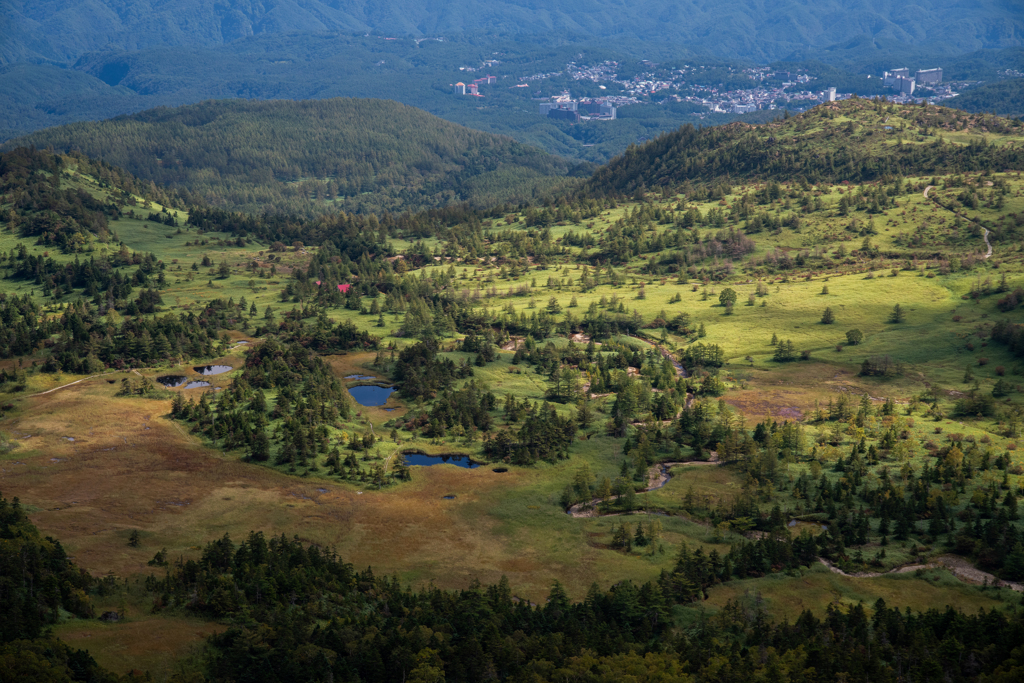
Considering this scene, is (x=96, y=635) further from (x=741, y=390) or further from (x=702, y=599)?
(x=741, y=390)

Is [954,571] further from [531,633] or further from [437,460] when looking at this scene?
[437,460]

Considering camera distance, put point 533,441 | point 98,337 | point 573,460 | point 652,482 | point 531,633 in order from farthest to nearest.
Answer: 1. point 98,337
2. point 533,441
3. point 573,460
4. point 652,482
5. point 531,633

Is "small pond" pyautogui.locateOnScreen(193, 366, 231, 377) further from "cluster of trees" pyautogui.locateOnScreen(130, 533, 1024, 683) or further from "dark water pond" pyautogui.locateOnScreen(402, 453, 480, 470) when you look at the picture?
"cluster of trees" pyautogui.locateOnScreen(130, 533, 1024, 683)

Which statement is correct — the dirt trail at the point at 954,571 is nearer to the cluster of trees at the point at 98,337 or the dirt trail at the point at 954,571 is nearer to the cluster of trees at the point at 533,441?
the cluster of trees at the point at 533,441

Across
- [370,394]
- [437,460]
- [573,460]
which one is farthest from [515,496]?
[370,394]

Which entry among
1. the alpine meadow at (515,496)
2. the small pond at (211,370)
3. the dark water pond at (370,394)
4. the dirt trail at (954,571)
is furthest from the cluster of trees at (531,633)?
the small pond at (211,370)

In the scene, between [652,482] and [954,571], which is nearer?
[954,571]
